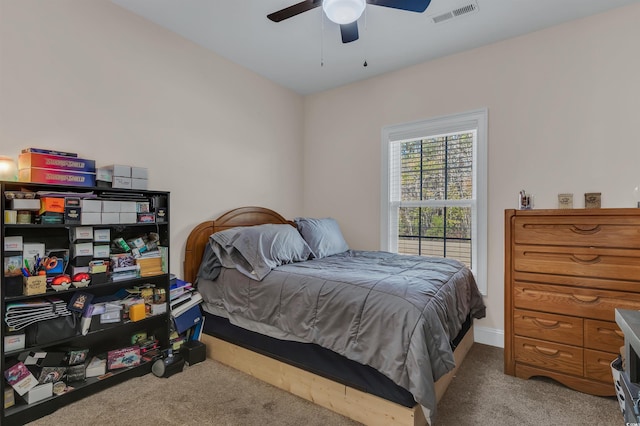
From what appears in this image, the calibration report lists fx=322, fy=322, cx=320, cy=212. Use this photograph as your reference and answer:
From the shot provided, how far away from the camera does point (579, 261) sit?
6.97 feet

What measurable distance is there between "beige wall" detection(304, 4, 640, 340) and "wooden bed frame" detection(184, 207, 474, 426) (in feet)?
4.64

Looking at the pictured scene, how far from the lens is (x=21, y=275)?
178cm

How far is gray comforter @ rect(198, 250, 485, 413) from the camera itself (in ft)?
5.24

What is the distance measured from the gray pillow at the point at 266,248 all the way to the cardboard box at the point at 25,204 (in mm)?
1211

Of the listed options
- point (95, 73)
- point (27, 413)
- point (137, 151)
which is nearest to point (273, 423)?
point (27, 413)

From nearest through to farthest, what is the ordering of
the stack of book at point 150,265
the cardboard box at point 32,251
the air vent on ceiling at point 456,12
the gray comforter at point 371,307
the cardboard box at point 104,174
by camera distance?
the gray comforter at point 371,307 → the cardboard box at point 32,251 → the cardboard box at point 104,174 → the stack of book at point 150,265 → the air vent on ceiling at point 456,12

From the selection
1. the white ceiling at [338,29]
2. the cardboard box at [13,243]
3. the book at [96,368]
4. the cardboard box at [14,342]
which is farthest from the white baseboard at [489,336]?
the cardboard box at [13,243]

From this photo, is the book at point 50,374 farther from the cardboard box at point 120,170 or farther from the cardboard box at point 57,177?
the cardboard box at point 120,170

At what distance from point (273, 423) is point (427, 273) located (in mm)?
1350

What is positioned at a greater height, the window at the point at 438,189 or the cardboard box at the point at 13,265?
the window at the point at 438,189

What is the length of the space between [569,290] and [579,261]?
204 millimetres

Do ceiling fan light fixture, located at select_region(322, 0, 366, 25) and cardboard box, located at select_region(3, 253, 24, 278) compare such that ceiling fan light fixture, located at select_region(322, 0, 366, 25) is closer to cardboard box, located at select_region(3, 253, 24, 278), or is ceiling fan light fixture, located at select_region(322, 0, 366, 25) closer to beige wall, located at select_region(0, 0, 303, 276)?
beige wall, located at select_region(0, 0, 303, 276)

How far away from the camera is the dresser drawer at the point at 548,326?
2115 millimetres

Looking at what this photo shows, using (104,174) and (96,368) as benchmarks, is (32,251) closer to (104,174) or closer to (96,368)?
(104,174)
